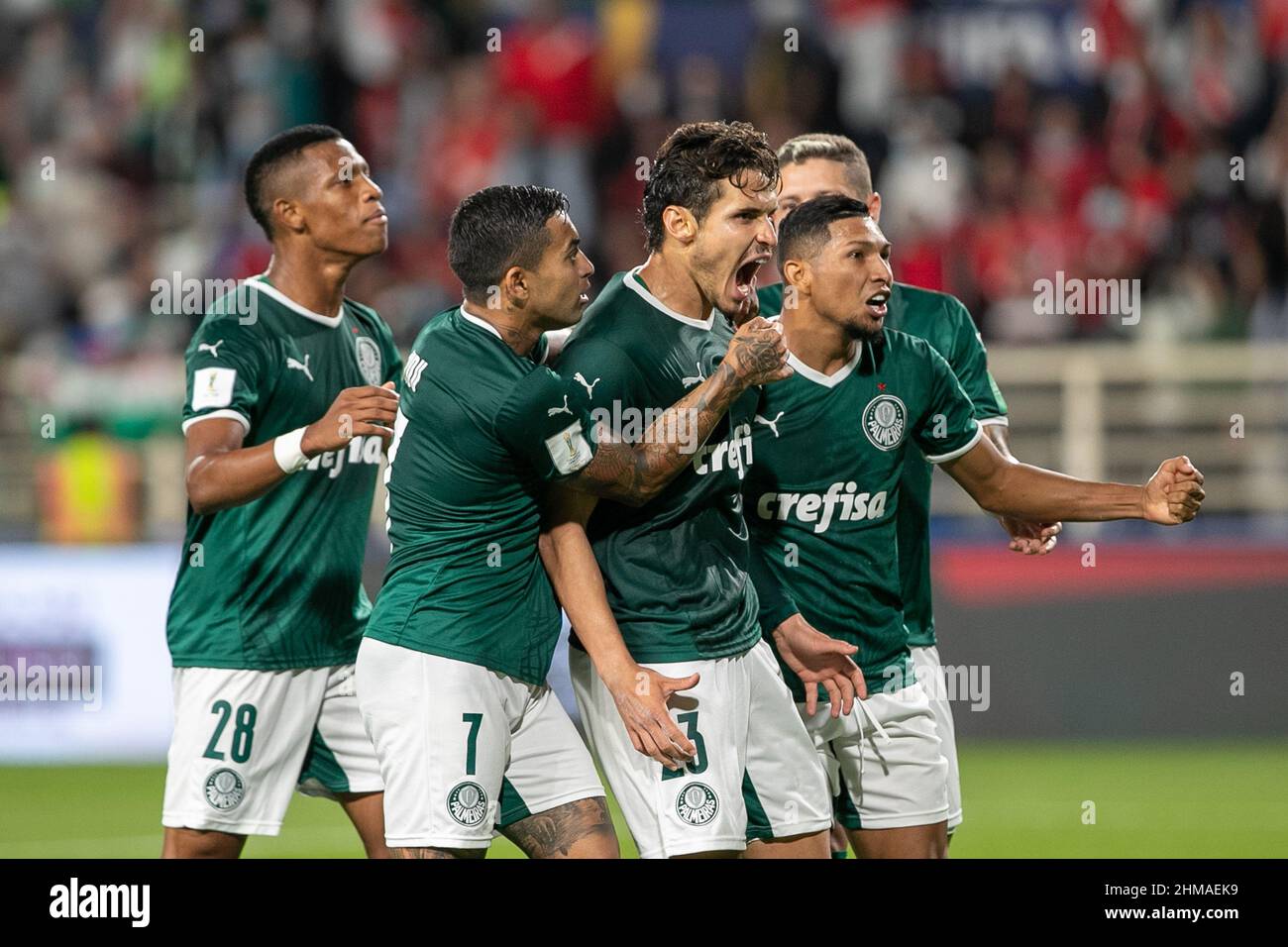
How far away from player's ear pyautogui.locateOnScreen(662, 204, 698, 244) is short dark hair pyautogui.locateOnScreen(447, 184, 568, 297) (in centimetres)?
30

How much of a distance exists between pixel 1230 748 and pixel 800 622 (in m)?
6.02

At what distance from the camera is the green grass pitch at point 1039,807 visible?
7988mm

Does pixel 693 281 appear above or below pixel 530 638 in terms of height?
above

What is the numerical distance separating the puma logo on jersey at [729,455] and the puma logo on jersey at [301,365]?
1421 millimetres

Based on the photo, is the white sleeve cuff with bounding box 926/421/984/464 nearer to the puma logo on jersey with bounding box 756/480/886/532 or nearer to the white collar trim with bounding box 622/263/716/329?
the puma logo on jersey with bounding box 756/480/886/532

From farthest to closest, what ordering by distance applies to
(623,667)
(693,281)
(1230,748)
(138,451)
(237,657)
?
1. (138,451)
2. (1230,748)
3. (237,657)
4. (693,281)
5. (623,667)

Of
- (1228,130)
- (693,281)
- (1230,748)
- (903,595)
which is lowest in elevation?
(1230,748)

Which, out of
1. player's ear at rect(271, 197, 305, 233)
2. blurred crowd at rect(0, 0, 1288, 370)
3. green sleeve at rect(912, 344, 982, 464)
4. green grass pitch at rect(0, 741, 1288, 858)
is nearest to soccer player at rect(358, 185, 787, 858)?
green sleeve at rect(912, 344, 982, 464)

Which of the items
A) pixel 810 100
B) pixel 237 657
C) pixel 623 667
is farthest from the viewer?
pixel 810 100

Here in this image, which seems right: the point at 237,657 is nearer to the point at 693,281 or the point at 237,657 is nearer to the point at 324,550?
the point at 324,550

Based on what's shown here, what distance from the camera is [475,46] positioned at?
47.1 feet

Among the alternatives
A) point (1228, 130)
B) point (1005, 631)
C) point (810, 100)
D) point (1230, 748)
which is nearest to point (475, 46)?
point (810, 100)

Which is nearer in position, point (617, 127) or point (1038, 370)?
point (1038, 370)

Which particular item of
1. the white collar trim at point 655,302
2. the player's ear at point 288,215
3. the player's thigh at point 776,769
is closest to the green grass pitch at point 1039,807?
the player's thigh at point 776,769
